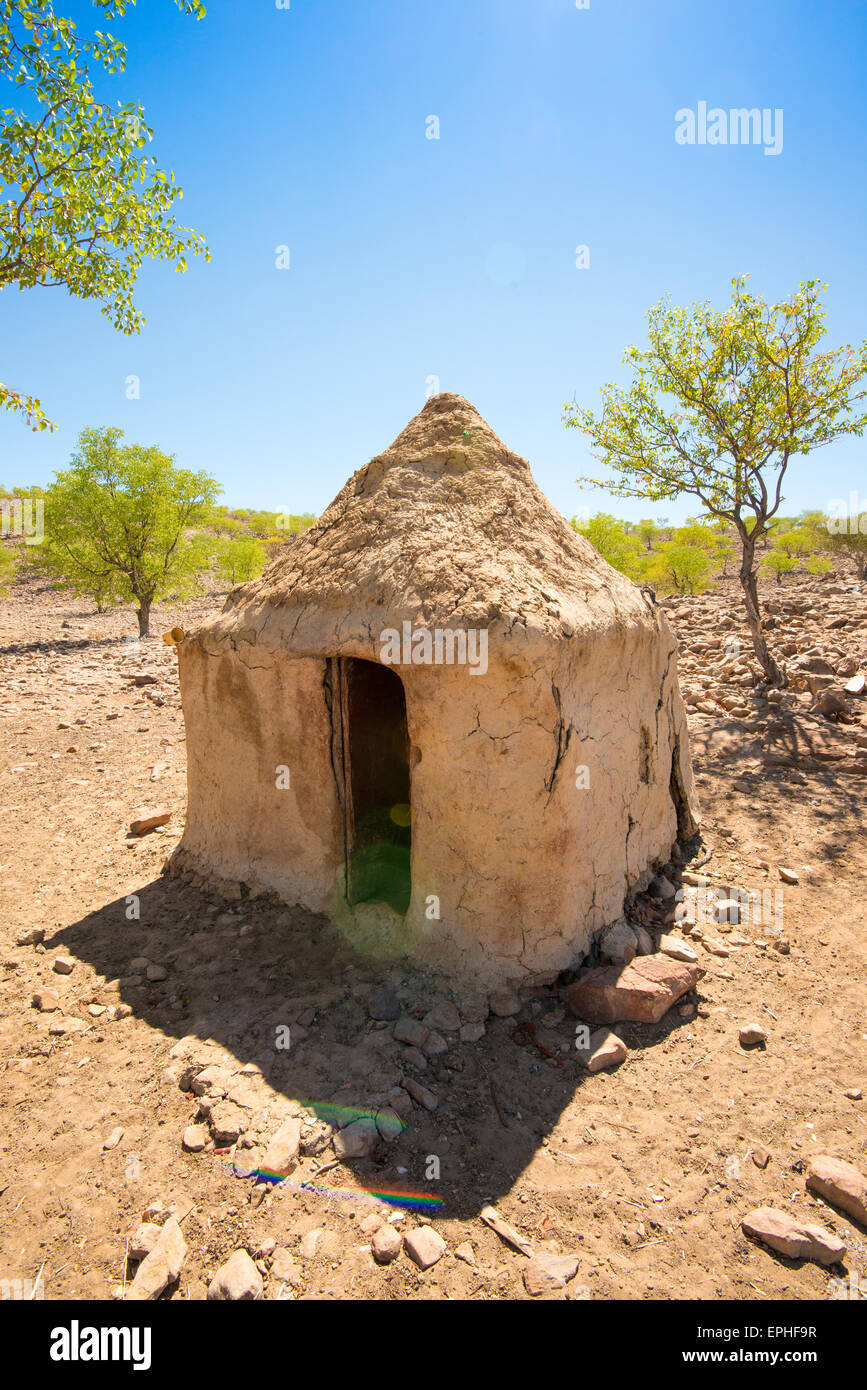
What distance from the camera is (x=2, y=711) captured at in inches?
350

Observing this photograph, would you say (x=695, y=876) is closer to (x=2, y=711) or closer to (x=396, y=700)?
(x=396, y=700)

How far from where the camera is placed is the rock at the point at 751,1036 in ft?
10.6

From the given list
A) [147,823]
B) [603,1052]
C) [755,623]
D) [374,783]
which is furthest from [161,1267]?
[755,623]

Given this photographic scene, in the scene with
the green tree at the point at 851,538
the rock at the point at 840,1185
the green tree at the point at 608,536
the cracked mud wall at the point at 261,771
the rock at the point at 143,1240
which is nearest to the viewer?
the rock at the point at 143,1240

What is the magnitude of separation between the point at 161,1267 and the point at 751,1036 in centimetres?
264

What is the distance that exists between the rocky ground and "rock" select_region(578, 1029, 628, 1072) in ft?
0.04

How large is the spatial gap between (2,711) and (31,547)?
7855 millimetres

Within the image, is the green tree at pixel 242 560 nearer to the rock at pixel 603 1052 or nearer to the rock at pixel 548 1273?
the rock at pixel 603 1052

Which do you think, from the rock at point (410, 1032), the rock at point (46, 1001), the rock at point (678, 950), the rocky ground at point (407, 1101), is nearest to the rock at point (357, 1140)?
the rocky ground at point (407, 1101)

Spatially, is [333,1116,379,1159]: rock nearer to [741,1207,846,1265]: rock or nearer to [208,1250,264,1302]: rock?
[208,1250,264,1302]: rock

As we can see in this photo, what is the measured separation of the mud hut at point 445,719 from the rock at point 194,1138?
1.23 metres

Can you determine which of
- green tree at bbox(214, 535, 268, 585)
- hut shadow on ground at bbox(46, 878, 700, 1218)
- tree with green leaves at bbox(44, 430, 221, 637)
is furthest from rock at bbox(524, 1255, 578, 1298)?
green tree at bbox(214, 535, 268, 585)

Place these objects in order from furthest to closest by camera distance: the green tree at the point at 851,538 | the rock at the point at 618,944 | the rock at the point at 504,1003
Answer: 1. the green tree at the point at 851,538
2. the rock at the point at 618,944
3. the rock at the point at 504,1003

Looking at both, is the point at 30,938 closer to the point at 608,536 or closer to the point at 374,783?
the point at 374,783
